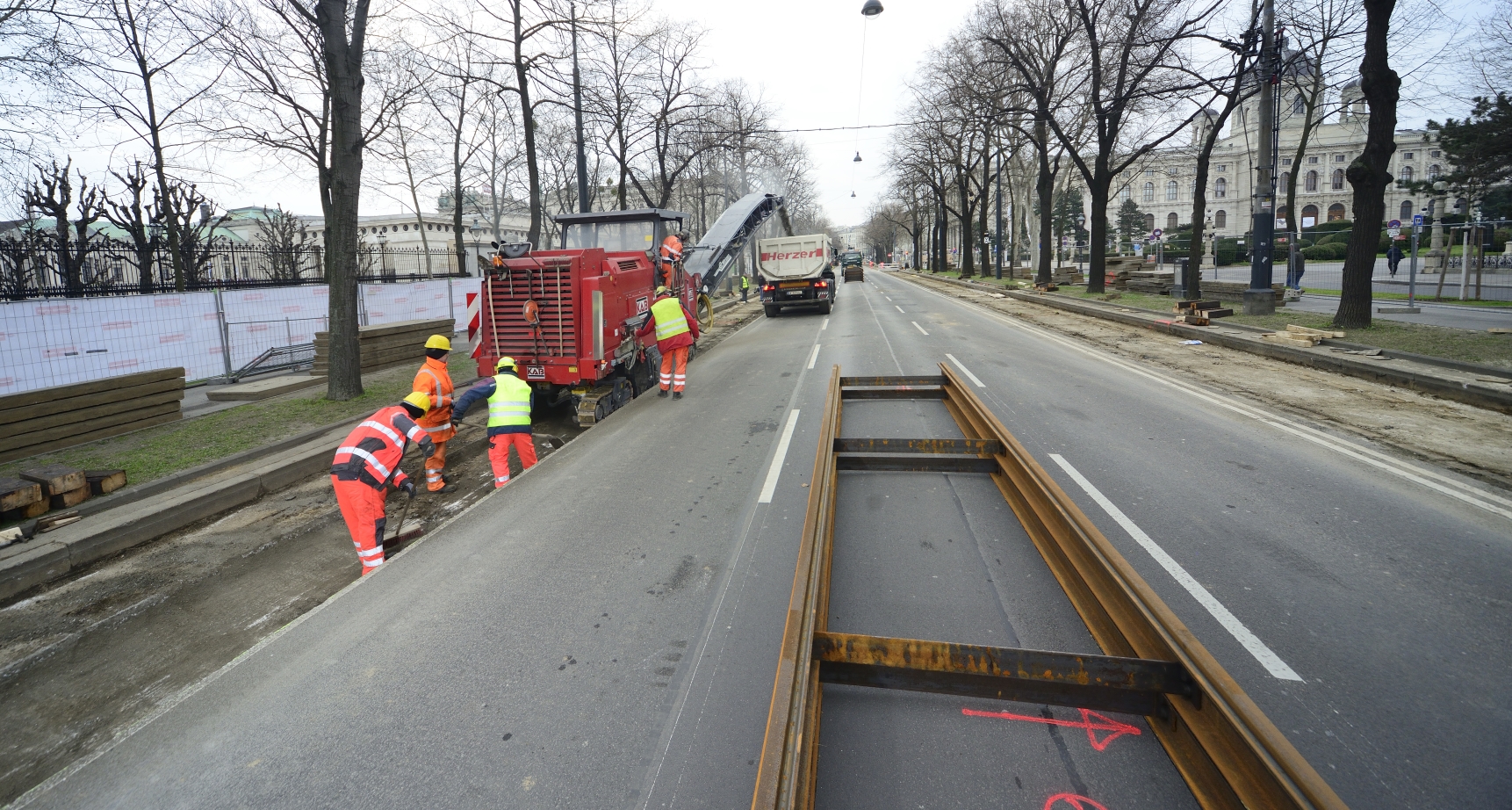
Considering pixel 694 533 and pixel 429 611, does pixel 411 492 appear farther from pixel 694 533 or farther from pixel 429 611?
pixel 694 533

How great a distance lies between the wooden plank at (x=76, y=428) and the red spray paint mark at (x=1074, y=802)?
10996mm

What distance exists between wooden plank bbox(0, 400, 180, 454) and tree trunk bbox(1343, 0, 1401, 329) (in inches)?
750

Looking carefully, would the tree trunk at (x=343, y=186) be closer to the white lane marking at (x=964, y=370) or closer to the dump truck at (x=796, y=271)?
the white lane marking at (x=964, y=370)

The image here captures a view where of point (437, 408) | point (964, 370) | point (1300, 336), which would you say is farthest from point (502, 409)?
point (1300, 336)

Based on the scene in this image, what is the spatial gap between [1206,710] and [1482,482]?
17.3 ft

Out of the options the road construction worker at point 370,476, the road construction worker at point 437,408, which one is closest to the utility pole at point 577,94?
the road construction worker at point 437,408

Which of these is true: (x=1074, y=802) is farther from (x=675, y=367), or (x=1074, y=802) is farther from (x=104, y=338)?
(x=104, y=338)

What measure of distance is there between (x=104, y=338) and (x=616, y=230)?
873 cm

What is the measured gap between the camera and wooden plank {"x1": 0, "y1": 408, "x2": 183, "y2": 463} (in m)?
8.20

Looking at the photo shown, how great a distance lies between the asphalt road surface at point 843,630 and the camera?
295 cm

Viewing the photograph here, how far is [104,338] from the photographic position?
12055 millimetres

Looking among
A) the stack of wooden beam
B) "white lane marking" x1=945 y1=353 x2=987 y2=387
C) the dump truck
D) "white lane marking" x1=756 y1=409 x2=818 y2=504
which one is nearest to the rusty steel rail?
"white lane marking" x1=756 y1=409 x2=818 y2=504

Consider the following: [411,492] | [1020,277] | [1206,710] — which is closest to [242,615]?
[411,492]

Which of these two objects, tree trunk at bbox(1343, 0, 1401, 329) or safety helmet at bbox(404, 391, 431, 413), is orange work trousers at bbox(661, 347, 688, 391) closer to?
safety helmet at bbox(404, 391, 431, 413)
